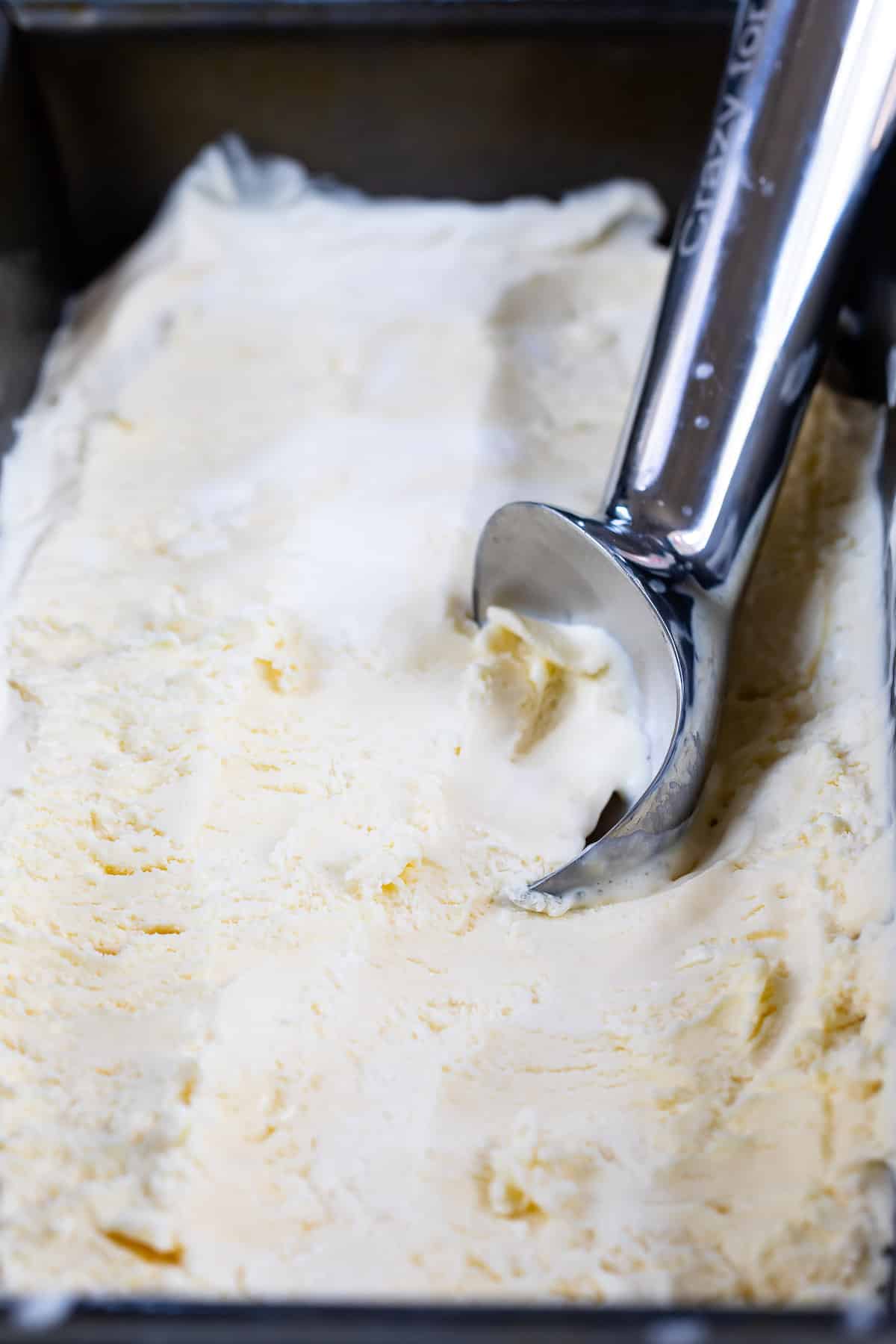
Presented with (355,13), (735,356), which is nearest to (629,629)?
(735,356)

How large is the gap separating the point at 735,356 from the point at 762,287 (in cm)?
5

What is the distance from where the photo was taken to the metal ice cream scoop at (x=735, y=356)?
2.55 feet

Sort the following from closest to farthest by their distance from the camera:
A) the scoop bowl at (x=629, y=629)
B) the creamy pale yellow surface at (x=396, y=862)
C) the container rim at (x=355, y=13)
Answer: the creamy pale yellow surface at (x=396, y=862) < the scoop bowl at (x=629, y=629) < the container rim at (x=355, y=13)

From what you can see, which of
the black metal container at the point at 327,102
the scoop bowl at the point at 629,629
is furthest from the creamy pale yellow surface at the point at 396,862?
the black metal container at the point at 327,102

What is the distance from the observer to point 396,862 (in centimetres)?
69

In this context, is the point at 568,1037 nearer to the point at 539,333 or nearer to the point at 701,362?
the point at 701,362

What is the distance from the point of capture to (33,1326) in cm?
45

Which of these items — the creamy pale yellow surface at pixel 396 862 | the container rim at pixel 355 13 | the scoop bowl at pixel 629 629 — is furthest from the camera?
the container rim at pixel 355 13

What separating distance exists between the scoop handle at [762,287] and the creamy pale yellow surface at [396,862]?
0.28 ft

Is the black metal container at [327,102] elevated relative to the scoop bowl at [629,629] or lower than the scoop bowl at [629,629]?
elevated

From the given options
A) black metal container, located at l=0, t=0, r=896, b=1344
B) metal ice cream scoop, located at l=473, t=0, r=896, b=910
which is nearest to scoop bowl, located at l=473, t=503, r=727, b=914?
metal ice cream scoop, located at l=473, t=0, r=896, b=910

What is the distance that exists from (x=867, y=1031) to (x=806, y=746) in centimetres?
18

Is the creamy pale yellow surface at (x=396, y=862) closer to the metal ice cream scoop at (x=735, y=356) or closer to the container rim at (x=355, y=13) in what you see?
the metal ice cream scoop at (x=735, y=356)

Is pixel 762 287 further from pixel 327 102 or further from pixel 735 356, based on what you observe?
pixel 327 102
